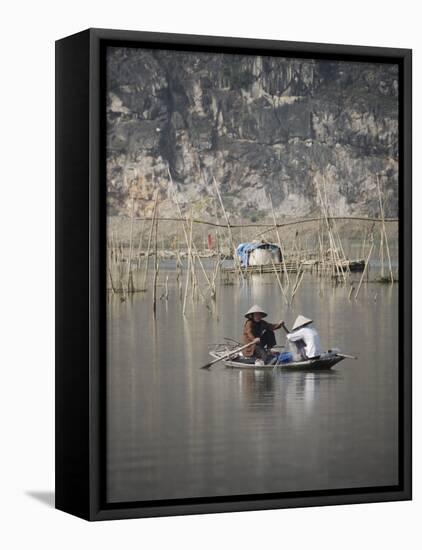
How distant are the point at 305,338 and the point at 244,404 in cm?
55

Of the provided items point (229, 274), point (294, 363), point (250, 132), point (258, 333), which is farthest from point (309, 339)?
point (250, 132)

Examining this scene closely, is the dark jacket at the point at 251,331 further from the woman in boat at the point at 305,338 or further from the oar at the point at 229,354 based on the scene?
the woman in boat at the point at 305,338

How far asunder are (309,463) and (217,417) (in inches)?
25.8

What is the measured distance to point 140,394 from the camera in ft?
31.4

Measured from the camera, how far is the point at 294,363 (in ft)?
32.6

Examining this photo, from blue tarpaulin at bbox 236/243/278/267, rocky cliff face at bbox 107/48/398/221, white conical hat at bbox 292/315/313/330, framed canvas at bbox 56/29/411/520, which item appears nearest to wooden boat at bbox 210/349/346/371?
framed canvas at bbox 56/29/411/520

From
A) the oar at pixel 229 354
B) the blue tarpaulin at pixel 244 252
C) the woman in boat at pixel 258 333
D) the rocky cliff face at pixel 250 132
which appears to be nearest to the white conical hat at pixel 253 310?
the woman in boat at pixel 258 333

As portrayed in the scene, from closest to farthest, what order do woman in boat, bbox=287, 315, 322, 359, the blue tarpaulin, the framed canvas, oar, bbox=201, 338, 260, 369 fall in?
the framed canvas < oar, bbox=201, 338, 260, 369 < the blue tarpaulin < woman in boat, bbox=287, 315, 322, 359

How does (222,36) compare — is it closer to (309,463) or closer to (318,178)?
(318,178)

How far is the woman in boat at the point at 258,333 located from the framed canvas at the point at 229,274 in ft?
0.04

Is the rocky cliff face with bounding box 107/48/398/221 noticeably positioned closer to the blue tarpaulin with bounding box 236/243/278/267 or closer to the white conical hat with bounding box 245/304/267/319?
the blue tarpaulin with bounding box 236/243/278/267

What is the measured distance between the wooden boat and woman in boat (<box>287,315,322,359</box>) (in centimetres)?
4

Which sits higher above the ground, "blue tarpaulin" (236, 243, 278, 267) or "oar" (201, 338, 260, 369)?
"blue tarpaulin" (236, 243, 278, 267)

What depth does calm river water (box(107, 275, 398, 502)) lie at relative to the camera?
9.55 metres
